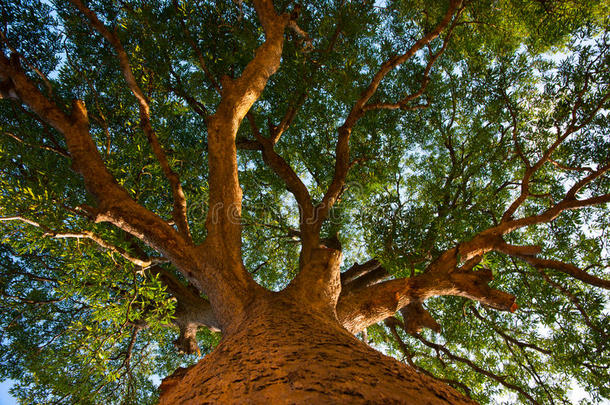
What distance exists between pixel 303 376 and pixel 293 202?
745 cm

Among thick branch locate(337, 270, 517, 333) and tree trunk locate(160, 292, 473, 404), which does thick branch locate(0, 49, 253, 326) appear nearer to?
tree trunk locate(160, 292, 473, 404)

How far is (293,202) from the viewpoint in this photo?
28.5 ft

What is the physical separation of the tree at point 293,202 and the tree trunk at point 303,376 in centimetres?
2

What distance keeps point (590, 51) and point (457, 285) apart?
467 cm

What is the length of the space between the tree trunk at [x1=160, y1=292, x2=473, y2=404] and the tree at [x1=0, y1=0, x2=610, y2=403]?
0.6 inches

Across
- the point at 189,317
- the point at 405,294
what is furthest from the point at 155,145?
the point at 405,294

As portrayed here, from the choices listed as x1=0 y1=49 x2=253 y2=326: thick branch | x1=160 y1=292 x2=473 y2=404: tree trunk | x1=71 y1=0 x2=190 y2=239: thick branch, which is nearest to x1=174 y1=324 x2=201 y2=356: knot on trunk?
x1=0 y1=49 x2=253 y2=326: thick branch

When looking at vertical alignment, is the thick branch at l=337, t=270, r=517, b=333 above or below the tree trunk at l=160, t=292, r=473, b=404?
above

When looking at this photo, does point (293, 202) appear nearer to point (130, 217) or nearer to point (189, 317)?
point (189, 317)

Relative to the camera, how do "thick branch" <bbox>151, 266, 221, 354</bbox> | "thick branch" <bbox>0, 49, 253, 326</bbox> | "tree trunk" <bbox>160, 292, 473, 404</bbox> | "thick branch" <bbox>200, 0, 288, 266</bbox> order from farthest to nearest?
"thick branch" <bbox>151, 266, 221, 354</bbox>
"thick branch" <bbox>200, 0, 288, 266</bbox>
"thick branch" <bbox>0, 49, 253, 326</bbox>
"tree trunk" <bbox>160, 292, 473, 404</bbox>

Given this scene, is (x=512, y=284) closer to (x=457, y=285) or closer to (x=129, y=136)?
(x=457, y=285)

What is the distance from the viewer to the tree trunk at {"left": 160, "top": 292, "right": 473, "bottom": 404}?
45.8 inches

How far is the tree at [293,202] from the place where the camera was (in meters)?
3.14

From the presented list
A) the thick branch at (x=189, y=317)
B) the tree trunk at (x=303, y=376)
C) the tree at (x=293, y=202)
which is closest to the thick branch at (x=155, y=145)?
the tree at (x=293, y=202)
